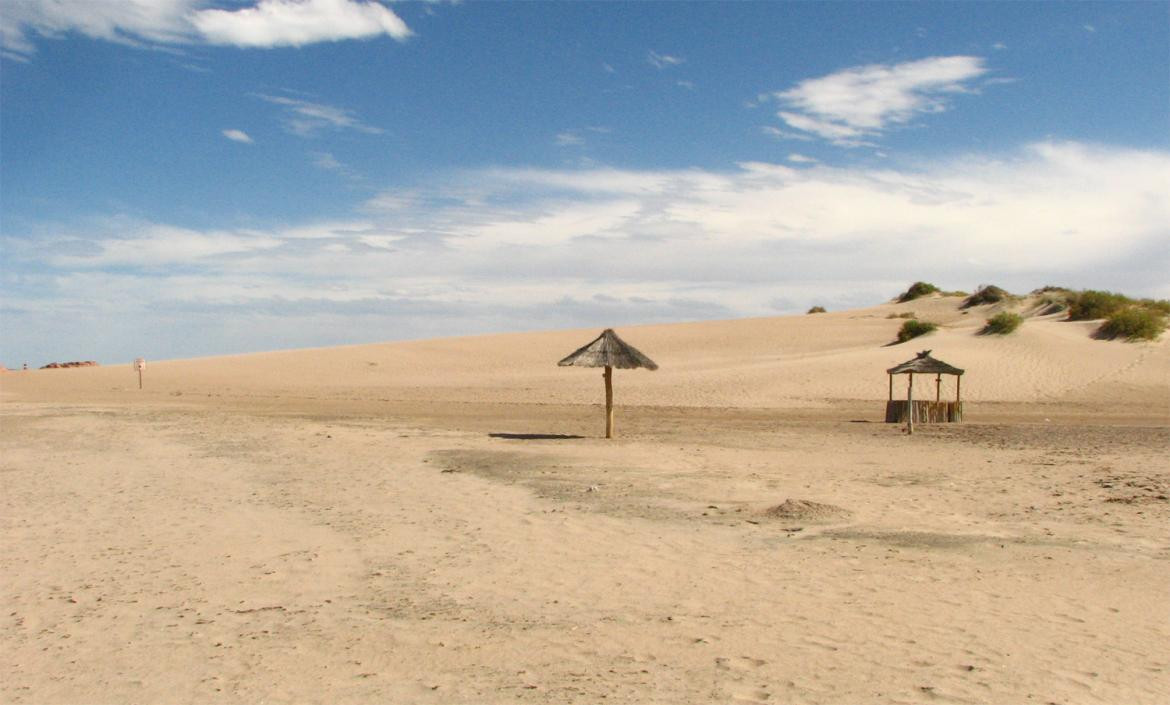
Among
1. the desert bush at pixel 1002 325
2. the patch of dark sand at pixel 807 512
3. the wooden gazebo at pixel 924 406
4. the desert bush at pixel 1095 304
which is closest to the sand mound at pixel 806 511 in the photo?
the patch of dark sand at pixel 807 512

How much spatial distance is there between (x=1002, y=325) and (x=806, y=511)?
2833 cm

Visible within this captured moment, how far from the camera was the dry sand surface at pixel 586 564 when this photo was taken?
5637mm

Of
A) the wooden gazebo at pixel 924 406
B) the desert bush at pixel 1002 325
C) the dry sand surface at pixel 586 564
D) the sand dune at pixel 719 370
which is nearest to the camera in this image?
the dry sand surface at pixel 586 564

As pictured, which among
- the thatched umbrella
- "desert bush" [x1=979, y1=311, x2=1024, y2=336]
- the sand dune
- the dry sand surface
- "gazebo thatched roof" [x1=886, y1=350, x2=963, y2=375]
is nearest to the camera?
the dry sand surface

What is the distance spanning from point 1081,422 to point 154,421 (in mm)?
21145

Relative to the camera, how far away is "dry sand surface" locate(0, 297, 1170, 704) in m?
5.64

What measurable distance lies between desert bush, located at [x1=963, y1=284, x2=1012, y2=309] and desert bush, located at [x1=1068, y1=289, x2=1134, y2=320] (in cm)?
924

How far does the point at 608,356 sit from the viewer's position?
18500 millimetres

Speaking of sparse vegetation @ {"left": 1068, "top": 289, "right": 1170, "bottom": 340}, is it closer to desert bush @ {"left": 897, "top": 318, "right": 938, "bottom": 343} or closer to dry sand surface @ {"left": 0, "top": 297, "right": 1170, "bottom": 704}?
desert bush @ {"left": 897, "top": 318, "right": 938, "bottom": 343}

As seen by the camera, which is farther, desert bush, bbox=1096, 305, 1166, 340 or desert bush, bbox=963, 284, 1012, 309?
desert bush, bbox=963, 284, 1012, 309

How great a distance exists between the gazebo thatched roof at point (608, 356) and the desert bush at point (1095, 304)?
31043 mm

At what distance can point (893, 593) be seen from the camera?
23.7 ft

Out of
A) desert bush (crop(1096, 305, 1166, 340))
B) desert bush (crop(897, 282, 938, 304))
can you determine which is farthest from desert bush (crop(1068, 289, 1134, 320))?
desert bush (crop(897, 282, 938, 304))

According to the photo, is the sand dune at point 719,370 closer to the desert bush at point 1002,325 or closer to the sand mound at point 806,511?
the desert bush at point 1002,325
